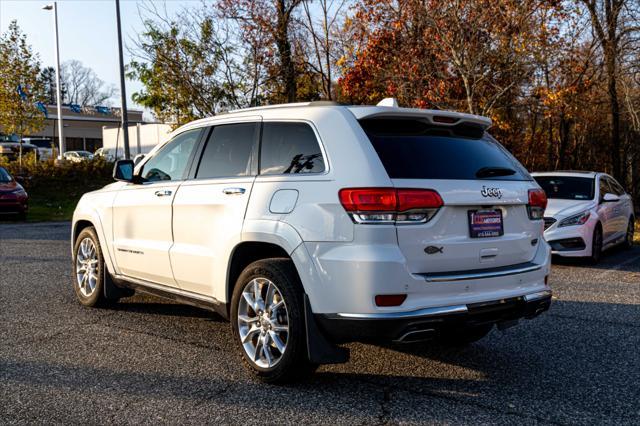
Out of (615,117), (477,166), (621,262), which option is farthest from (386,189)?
(615,117)

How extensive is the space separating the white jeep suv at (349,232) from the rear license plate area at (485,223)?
0.01 metres

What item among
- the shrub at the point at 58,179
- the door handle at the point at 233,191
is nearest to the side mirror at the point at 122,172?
the door handle at the point at 233,191

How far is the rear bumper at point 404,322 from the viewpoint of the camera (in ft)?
12.8

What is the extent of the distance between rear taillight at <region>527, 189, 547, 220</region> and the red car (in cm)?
1675

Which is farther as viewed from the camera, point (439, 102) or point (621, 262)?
point (439, 102)

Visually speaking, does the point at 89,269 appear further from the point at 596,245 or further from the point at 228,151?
the point at 596,245

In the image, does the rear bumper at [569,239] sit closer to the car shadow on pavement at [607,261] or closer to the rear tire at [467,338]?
the car shadow on pavement at [607,261]

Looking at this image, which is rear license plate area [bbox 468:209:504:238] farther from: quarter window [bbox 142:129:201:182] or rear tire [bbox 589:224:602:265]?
rear tire [bbox 589:224:602:265]

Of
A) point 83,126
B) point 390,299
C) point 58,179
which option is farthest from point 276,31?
point 83,126

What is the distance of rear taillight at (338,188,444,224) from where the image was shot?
3.91 metres

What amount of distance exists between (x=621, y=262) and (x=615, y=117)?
490 inches

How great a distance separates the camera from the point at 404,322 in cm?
390

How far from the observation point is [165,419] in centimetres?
383

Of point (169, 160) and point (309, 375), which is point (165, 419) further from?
point (169, 160)
